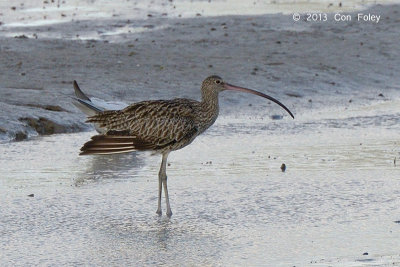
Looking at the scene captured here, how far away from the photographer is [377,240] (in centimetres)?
764

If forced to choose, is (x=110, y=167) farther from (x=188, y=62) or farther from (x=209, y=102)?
(x=188, y=62)

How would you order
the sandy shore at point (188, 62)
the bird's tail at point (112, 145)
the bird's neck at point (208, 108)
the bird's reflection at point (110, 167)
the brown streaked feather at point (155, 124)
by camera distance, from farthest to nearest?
the sandy shore at point (188, 62), the bird's reflection at point (110, 167), the bird's neck at point (208, 108), the brown streaked feather at point (155, 124), the bird's tail at point (112, 145)

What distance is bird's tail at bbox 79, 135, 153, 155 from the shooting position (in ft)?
28.7

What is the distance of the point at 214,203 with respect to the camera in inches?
350

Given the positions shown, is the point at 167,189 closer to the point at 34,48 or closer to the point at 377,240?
the point at 377,240

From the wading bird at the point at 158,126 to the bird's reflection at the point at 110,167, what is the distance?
31.4 inches

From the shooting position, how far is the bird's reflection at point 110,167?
32.4ft

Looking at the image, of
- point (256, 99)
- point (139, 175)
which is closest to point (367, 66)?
point (256, 99)

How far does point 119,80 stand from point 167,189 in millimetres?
5909

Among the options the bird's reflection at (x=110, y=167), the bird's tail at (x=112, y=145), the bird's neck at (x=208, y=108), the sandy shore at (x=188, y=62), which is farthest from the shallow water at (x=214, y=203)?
the sandy shore at (x=188, y=62)

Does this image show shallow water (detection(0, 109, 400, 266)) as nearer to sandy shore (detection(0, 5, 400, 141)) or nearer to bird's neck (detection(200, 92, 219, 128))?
bird's neck (detection(200, 92, 219, 128))

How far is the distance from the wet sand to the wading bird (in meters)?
0.44

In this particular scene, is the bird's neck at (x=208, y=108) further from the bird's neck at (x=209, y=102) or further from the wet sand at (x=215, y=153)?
the wet sand at (x=215, y=153)

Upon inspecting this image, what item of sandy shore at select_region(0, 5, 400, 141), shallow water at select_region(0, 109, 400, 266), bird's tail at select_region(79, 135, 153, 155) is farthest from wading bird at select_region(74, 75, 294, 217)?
sandy shore at select_region(0, 5, 400, 141)
